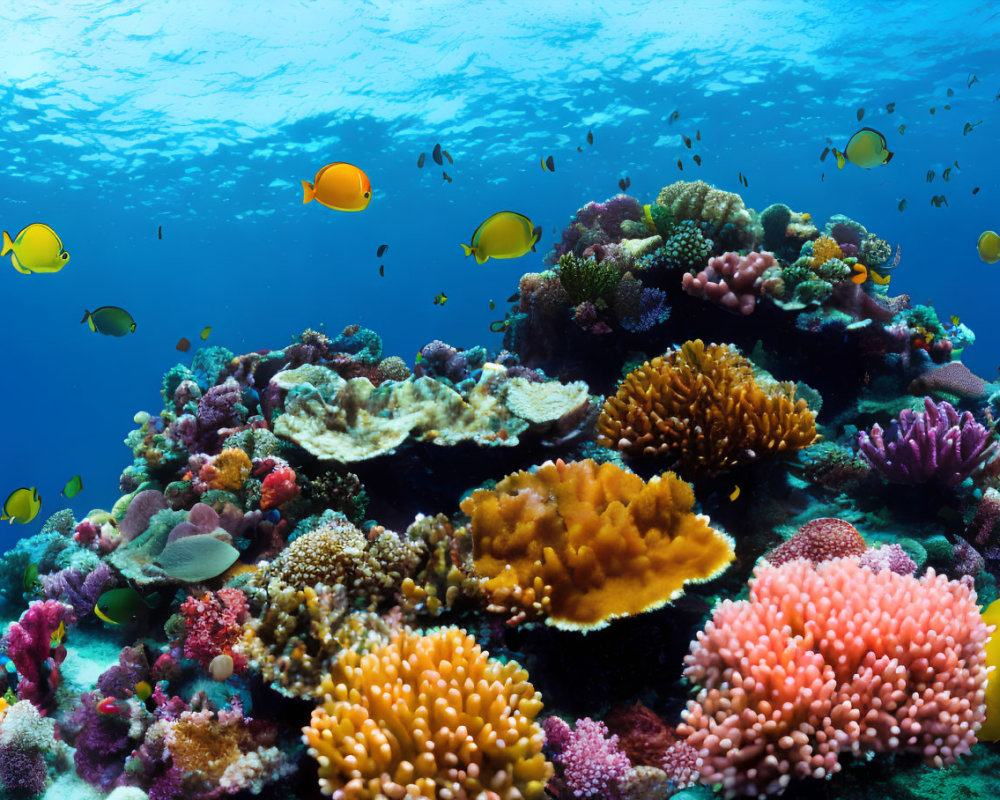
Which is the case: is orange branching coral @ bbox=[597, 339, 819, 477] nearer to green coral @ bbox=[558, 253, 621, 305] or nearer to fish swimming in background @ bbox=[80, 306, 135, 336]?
green coral @ bbox=[558, 253, 621, 305]

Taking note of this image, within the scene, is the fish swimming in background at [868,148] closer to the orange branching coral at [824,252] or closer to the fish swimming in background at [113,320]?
the orange branching coral at [824,252]

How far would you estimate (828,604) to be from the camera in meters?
2.50

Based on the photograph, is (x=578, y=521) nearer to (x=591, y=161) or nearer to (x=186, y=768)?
(x=186, y=768)

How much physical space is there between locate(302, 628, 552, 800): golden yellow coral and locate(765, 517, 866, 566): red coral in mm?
2108

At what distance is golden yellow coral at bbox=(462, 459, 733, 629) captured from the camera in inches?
124

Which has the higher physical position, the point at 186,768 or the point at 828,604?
the point at 828,604

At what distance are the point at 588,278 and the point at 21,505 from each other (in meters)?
6.32

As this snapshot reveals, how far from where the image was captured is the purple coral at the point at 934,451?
3967mm

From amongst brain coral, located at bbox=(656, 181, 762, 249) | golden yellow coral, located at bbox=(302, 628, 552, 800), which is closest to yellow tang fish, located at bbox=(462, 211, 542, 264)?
brain coral, located at bbox=(656, 181, 762, 249)

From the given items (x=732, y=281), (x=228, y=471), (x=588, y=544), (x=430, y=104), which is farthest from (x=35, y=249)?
(x=430, y=104)

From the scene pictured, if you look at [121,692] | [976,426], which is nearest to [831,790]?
[976,426]

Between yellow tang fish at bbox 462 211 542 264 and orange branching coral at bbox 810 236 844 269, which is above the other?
yellow tang fish at bbox 462 211 542 264

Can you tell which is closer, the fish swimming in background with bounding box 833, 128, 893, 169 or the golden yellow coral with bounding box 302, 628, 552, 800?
the golden yellow coral with bounding box 302, 628, 552, 800

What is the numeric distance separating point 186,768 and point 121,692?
108cm
